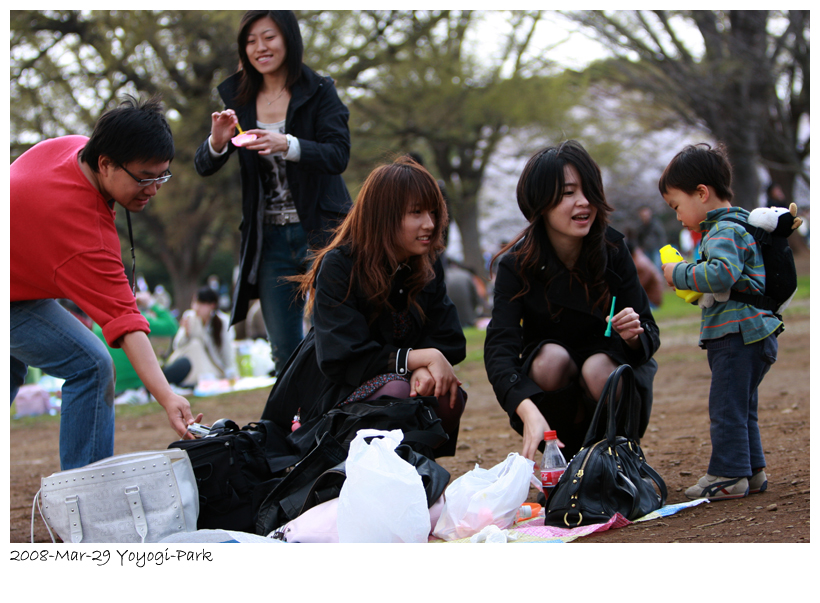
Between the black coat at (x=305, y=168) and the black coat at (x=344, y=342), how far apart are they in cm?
66

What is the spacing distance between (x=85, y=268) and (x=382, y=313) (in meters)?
1.12

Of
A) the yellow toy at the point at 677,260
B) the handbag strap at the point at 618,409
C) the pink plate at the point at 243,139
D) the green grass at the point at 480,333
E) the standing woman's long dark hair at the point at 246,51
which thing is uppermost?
the standing woman's long dark hair at the point at 246,51

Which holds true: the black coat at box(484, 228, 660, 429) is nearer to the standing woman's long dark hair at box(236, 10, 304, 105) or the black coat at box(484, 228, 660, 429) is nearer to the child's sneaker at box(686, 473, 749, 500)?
the child's sneaker at box(686, 473, 749, 500)

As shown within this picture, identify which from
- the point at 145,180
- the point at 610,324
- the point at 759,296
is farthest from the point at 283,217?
the point at 759,296

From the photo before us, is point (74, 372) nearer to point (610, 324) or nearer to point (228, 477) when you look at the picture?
point (228, 477)

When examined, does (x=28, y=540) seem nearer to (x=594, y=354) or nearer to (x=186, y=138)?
(x=594, y=354)

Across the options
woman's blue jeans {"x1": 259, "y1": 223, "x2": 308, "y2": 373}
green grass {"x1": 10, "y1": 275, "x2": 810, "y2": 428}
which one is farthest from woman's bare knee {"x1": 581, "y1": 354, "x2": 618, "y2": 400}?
green grass {"x1": 10, "y1": 275, "x2": 810, "y2": 428}

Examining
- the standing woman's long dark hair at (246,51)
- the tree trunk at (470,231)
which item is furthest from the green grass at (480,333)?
the tree trunk at (470,231)

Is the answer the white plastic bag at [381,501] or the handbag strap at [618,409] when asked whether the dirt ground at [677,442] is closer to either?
the handbag strap at [618,409]

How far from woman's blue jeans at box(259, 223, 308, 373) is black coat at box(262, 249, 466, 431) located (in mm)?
510

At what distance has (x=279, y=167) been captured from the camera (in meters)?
3.64

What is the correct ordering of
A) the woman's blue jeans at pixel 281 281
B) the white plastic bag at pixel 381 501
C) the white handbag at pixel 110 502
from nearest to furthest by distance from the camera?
1. the white plastic bag at pixel 381 501
2. the white handbag at pixel 110 502
3. the woman's blue jeans at pixel 281 281

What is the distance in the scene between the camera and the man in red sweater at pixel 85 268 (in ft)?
8.46
